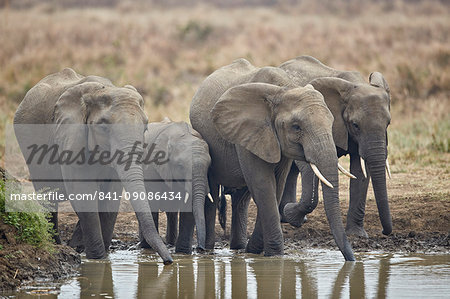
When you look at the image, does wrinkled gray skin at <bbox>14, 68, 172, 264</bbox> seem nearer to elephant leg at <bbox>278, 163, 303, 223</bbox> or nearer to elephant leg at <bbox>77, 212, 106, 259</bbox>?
elephant leg at <bbox>77, 212, 106, 259</bbox>

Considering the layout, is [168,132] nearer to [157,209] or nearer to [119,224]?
[157,209]

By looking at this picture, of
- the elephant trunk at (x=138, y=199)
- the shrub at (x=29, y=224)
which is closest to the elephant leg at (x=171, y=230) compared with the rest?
the elephant trunk at (x=138, y=199)

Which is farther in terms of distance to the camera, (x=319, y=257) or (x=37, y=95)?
(x=37, y=95)

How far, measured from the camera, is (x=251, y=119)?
34.5ft

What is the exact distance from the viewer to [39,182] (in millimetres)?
12055

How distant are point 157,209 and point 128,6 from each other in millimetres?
31658

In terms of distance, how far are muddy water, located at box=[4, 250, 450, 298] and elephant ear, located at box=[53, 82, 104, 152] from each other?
1.43 meters

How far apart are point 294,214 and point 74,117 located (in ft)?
10.5

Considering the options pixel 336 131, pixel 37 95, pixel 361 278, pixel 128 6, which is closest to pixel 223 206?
pixel 336 131

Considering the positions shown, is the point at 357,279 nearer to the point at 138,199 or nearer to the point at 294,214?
the point at 138,199

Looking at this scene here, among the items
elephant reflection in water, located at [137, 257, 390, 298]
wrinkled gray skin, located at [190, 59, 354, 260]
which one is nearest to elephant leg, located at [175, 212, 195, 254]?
wrinkled gray skin, located at [190, 59, 354, 260]

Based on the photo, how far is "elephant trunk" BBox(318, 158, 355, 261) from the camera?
964cm

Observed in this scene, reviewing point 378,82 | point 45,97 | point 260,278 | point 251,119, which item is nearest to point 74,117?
point 45,97

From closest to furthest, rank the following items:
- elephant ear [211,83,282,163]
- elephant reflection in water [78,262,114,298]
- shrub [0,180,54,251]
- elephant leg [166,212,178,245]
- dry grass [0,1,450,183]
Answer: elephant reflection in water [78,262,114,298] → shrub [0,180,54,251] → elephant ear [211,83,282,163] → elephant leg [166,212,178,245] → dry grass [0,1,450,183]
